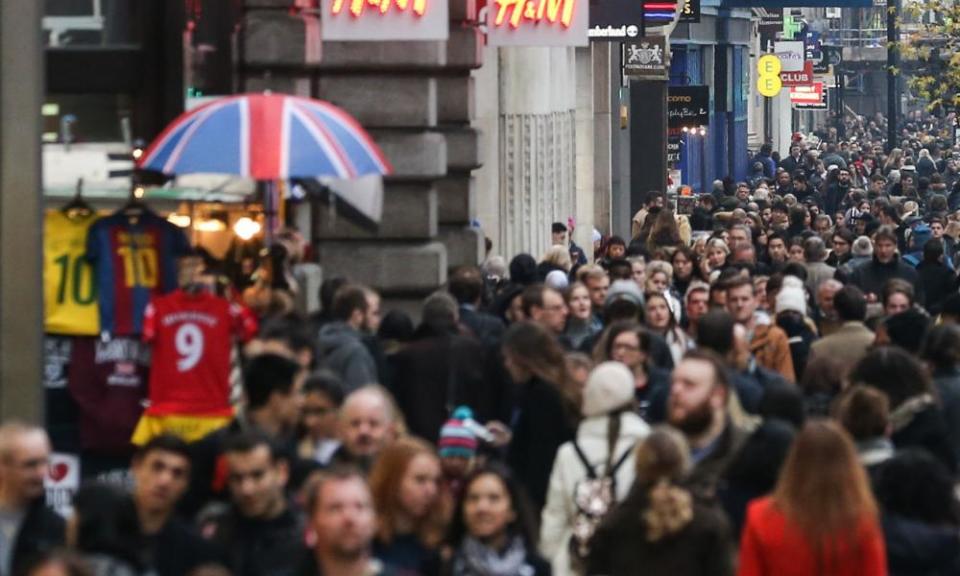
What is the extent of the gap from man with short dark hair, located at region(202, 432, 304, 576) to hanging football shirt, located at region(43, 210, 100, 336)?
433cm

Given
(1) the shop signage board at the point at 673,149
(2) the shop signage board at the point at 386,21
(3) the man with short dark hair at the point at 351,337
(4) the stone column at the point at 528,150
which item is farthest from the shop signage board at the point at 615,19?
(3) the man with short dark hair at the point at 351,337

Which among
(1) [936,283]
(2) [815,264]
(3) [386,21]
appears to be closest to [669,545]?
(3) [386,21]

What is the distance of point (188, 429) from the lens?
1295 cm

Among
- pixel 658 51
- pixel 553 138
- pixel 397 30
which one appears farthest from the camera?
pixel 658 51

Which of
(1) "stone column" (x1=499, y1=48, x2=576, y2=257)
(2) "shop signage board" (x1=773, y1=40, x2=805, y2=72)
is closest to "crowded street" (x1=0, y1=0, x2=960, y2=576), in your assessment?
(1) "stone column" (x1=499, y1=48, x2=576, y2=257)

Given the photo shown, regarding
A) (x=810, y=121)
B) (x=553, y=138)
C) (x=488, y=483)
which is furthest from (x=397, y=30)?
(x=810, y=121)

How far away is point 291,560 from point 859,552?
74.0 inches

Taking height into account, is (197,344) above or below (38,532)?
above

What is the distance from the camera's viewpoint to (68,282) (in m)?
13.6

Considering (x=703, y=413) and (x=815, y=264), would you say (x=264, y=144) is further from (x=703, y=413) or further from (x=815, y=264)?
(x=815, y=264)

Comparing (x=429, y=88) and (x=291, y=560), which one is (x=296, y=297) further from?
(x=291, y=560)

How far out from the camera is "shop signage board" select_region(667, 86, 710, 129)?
44406 millimetres

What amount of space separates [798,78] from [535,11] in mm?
47711

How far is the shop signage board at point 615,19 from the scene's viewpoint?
30.2 metres
